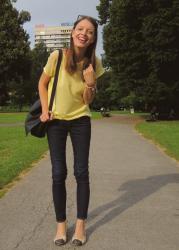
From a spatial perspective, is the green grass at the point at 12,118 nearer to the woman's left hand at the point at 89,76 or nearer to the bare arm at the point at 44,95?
the bare arm at the point at 44,95

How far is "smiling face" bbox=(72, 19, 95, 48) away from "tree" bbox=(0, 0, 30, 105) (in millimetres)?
55677

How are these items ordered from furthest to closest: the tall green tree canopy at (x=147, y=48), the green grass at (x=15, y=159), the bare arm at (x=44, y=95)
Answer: the tall green tree canopy at (x=147, y=48)
the green grass at (x=15, y=159)
the bare arm at (x=44, y=95)

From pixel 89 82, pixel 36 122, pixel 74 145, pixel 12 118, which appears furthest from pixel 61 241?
pixel 12 118

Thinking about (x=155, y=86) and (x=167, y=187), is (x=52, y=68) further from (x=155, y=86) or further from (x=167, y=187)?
(x=155, y=86)

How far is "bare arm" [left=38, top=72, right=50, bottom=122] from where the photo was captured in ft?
18.1

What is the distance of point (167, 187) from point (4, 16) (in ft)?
182

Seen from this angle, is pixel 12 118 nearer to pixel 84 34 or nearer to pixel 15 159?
pixel 15 159

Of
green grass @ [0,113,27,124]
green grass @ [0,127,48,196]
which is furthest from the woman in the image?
green grass @ [0,113,27,124]

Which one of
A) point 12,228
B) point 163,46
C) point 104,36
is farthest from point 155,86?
point 12,228

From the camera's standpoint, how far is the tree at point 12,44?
199 feet

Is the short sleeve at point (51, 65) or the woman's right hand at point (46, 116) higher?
the short sleeve at point (51, 65)

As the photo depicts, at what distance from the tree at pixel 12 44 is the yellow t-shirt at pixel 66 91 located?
183ft

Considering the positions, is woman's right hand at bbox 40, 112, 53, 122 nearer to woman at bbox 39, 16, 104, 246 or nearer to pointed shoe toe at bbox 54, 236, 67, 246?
woman at bbox 39, 16, 104, 246

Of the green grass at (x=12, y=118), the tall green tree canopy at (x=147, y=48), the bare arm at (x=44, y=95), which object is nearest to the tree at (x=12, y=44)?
the green grass at (x=12, y=118)
